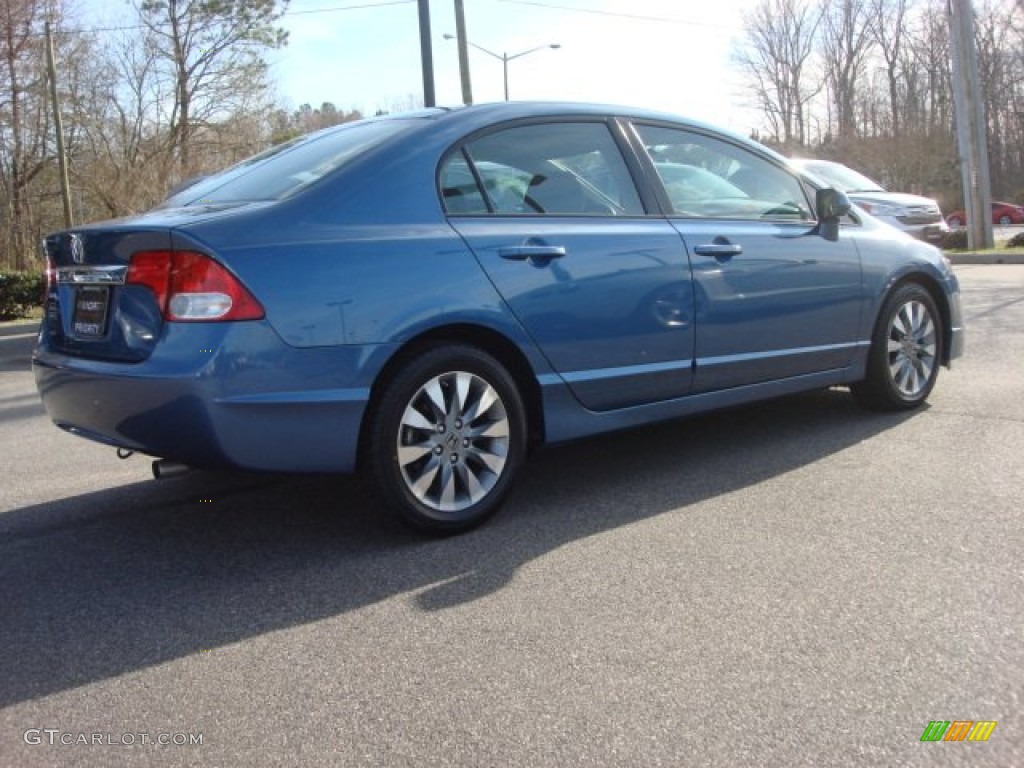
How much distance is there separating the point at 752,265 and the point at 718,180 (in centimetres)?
49

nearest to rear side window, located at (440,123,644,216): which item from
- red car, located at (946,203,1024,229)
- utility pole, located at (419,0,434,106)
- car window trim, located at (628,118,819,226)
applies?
car window trim, located at (628,118,819,226)

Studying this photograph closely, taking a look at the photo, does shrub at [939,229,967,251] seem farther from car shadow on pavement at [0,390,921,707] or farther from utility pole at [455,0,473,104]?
car shadow on pavement at [0,390,921,707]

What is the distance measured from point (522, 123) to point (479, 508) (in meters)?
1.60

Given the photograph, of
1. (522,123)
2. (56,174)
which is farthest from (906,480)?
(56,174)

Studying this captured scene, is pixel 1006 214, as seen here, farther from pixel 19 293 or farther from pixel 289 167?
pixel 289 167

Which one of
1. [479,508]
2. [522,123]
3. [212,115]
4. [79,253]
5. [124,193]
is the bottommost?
[479,508]

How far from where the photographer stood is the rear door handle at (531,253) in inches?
143

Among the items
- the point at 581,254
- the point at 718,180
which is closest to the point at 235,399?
the point at 581,254

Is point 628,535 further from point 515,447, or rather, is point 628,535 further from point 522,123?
point 522,123

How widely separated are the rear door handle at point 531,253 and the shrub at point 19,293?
50.7ft

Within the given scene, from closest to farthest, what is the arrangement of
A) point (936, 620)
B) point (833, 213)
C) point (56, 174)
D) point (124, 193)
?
1. point (936, 620)
2. point (833, 213)
3. point (124, 193)
4. point (56, 174)

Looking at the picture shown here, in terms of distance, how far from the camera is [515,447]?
367 cm

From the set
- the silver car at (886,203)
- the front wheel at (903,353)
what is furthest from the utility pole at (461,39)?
the front wheel at (903,353)

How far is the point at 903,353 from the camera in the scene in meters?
5.27
